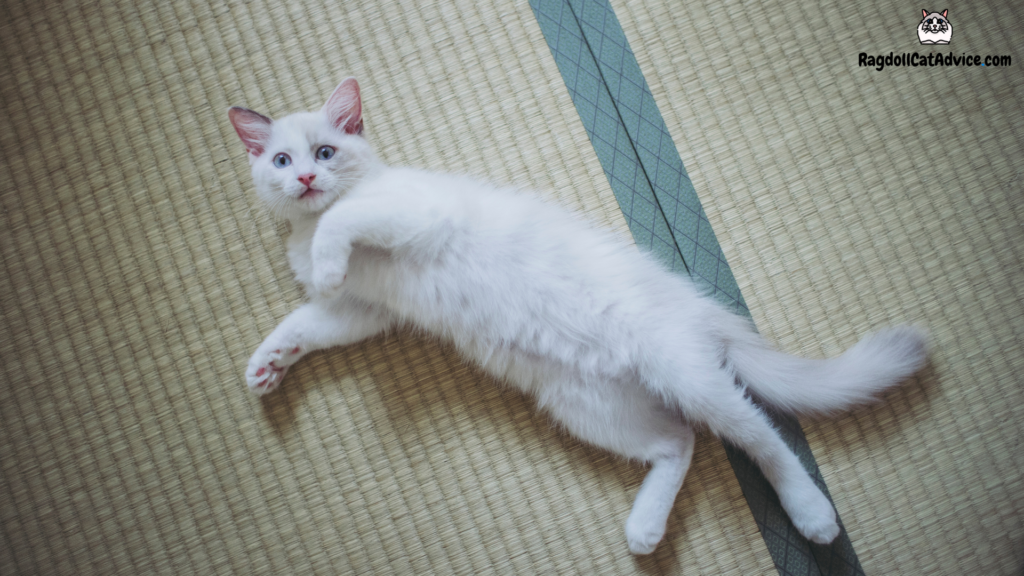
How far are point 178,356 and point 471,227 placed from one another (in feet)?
2.74

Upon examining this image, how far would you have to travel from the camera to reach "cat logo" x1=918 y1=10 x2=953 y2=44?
1.37 metres

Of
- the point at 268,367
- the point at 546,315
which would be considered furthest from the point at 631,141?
the point at 268,367

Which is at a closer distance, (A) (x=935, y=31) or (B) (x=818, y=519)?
(B) (x=818, y=519)

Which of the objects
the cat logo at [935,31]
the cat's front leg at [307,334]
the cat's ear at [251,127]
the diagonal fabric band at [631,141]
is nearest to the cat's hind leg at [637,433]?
the diagonal fabric band at [631,141]

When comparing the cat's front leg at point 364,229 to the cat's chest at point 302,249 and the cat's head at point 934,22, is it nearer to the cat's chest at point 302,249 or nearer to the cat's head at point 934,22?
the cat's chest at point 302,249

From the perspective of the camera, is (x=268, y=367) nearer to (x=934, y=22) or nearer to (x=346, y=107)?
(x=346, y=107)

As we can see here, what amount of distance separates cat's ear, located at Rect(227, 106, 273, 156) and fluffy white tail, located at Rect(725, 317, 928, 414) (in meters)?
1.18

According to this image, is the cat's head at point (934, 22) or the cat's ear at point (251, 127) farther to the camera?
the cat's head at point (934, 22)

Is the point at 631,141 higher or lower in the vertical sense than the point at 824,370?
higher

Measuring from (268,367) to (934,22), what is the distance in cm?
194

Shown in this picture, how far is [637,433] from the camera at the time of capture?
1.22 metres

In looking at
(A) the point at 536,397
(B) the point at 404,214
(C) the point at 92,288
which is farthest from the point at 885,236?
(C) the point at 92,288

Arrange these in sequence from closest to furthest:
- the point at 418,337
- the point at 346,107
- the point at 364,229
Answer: the point at 364,229
the point at 346,107
the point at 418,337

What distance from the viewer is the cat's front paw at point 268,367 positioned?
1255 mm
